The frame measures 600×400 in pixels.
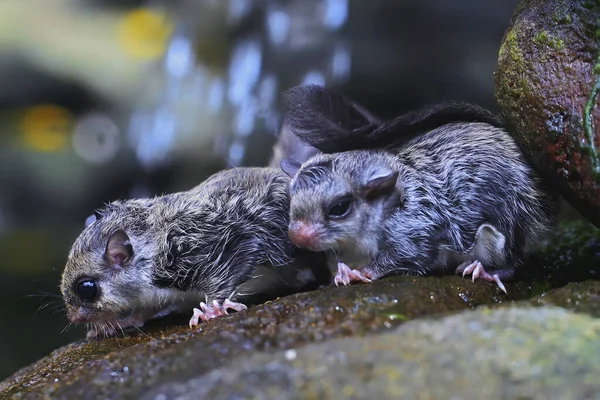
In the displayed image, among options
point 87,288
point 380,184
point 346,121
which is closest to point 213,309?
point 87,288

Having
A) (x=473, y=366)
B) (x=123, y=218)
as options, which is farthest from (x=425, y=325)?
(x=123, y=218)

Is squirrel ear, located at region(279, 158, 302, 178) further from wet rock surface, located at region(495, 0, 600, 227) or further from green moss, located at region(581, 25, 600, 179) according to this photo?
green moss, located at region(581, 25, 600, 179)

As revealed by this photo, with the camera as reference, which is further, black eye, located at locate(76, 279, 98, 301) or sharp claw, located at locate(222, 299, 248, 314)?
black eye, located at locate(76, 279, 98, 301)

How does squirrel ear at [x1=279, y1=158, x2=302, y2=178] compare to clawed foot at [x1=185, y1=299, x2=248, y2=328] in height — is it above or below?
above

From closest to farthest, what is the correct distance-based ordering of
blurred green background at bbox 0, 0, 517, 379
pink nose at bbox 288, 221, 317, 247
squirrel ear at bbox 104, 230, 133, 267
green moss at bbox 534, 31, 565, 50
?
green moss at bbox 534, 31, 565, 50, pink nose at bbox 288, 221, 317, 247, squirrel ear at bbox 104, 230, 133, 267, blurred green background at bbox 0, 0, 517, 379

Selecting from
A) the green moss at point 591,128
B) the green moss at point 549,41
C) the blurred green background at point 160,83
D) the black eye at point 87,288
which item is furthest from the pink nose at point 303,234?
the blurred green background at point 160,83

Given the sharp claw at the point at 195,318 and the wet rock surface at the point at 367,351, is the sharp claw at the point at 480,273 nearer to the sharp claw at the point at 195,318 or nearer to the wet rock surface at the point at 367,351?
the wet rock surface at the point at 367,351

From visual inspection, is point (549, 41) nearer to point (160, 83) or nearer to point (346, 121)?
point (346, 121)

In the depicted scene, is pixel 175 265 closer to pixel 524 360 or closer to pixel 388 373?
pixel 388 373

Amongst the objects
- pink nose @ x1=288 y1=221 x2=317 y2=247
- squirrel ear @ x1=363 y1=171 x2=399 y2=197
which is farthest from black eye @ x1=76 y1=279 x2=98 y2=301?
squirrel ear @ x1=363 y1=171 x2=399 y2=197
